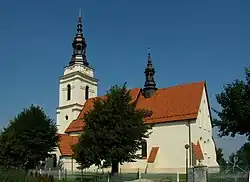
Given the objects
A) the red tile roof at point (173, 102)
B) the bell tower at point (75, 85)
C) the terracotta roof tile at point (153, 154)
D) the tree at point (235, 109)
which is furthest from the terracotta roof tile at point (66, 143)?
the tree at point (235, 109)

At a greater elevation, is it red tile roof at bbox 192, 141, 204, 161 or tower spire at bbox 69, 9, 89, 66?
tower spire at bbox 69, 9, 89, 66

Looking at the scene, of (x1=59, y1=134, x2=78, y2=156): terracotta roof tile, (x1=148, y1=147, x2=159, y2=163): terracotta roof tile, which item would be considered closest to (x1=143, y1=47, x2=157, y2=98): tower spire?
(x1=148, y1=147, x2=159, y2=163): terracotta roof tile

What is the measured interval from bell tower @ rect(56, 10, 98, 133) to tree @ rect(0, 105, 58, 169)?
1275 cm

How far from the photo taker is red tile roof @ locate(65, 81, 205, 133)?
43344mm

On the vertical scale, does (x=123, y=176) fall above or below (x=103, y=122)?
below

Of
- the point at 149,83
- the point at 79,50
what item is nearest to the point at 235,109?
the point at 149,83

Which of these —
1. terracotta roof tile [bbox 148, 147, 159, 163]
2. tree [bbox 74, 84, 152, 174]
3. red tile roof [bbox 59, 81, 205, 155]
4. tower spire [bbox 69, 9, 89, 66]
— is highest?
tower spire [bbox 69, 9, 89, 66]

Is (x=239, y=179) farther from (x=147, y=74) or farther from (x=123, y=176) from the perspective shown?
(x=147, y=74)

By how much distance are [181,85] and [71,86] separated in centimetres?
1778

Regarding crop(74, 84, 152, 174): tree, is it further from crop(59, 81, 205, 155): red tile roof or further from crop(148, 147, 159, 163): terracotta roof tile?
crop(59, 81, 205, 155): red tile roof

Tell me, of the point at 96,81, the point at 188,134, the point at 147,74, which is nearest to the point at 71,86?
the point at 96,81

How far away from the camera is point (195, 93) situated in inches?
1774

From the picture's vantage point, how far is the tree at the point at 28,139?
135 ft

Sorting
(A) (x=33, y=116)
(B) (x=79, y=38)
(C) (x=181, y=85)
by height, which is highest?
(B) (x=79, y=38)
